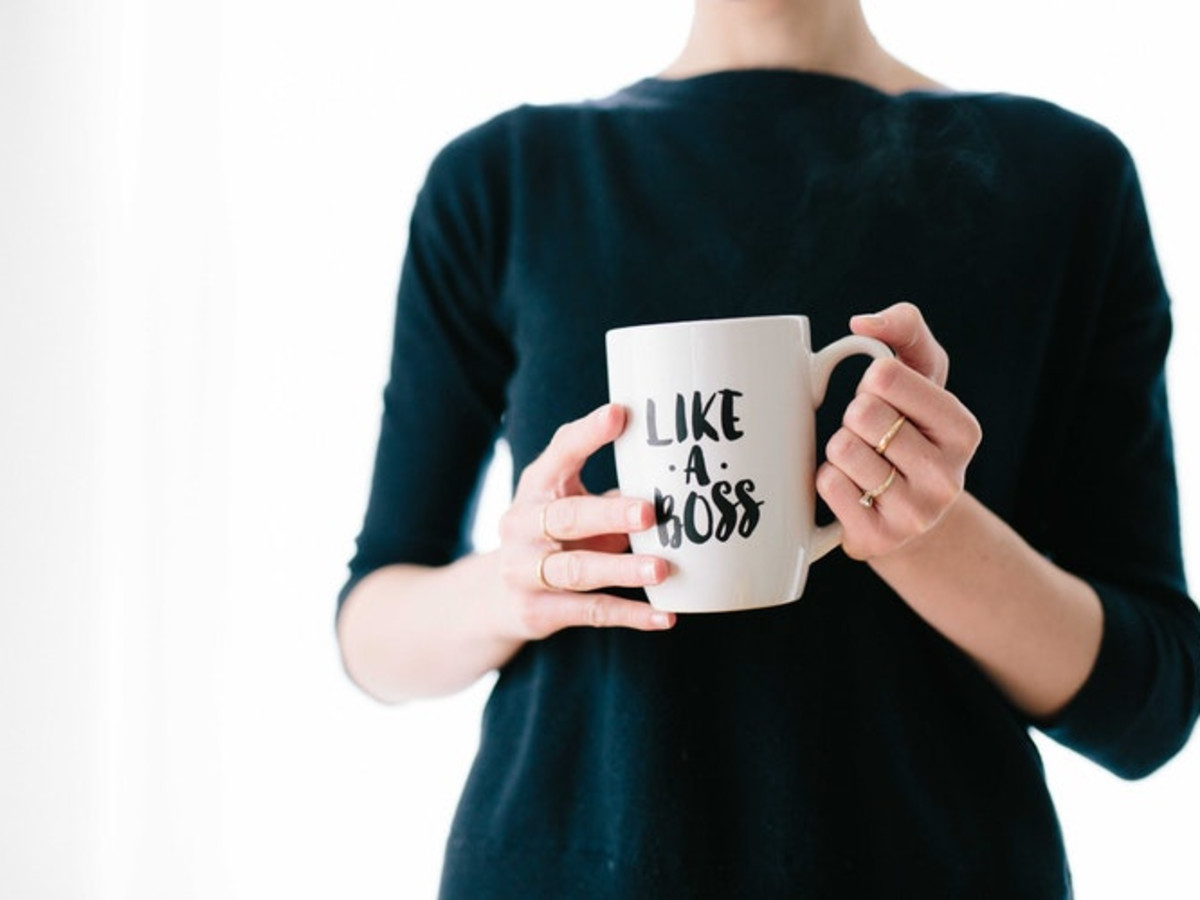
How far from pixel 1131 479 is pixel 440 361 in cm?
48

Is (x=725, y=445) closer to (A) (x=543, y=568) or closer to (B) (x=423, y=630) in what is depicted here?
(A) (x=543, y=568)

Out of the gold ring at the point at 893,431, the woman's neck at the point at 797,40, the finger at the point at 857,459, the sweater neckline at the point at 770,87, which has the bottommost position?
the finger at the point at 857,459

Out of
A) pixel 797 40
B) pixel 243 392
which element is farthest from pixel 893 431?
pixel 243 392

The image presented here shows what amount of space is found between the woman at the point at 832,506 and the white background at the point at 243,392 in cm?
47

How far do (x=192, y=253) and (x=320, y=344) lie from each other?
18 centimetres

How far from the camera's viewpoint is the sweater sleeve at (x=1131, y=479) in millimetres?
772

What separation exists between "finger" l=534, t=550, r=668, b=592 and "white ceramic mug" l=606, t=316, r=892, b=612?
1 centimetres

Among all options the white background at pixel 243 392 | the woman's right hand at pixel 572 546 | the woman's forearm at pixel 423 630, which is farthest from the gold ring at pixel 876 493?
the white background at pixel 243 392

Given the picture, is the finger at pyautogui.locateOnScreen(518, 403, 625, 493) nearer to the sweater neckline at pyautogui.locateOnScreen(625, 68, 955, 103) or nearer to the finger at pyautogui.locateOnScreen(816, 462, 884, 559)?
the finger at pyautogui.locateOnScreen(816, 462, 884, 559)

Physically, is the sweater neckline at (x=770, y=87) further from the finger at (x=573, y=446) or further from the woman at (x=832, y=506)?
the finger at (x=573, y=446)

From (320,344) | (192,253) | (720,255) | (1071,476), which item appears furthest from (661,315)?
(192,253)

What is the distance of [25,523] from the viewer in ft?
3.94

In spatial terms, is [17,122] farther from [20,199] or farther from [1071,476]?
[1071,476]

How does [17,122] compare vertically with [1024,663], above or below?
above
